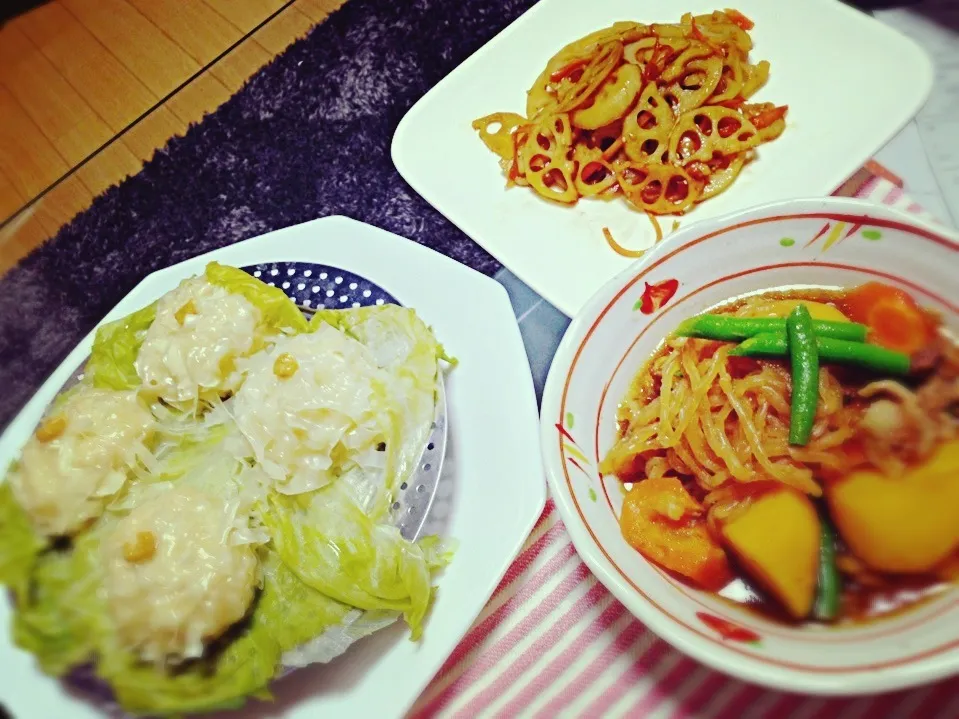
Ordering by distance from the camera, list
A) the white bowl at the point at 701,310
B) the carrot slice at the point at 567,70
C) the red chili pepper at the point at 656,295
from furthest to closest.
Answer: the carrot slice at the point at 567,70 < the red chili pepper at the point at 656,295 < the white bowl at the point at 701,310

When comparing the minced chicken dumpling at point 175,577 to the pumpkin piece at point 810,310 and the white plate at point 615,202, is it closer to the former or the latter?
the white plate at point 615,202

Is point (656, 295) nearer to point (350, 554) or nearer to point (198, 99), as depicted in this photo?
point (350, 554)

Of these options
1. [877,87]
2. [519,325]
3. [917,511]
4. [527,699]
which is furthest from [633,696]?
[877,87]

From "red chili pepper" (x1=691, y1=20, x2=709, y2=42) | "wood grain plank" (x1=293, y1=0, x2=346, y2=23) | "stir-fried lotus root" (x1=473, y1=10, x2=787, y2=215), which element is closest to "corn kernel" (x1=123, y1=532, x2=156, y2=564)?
"stir-fried lotus root" (x1=473, y1=10, x2=787, y2=215)

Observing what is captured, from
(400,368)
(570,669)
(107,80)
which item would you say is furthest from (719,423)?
(107,80)

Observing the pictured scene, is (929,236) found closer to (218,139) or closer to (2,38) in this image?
(218,139)

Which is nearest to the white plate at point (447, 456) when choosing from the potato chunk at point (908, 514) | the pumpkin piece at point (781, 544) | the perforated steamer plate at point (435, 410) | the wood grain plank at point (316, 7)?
the perforated steamer plate at point (435, 410)

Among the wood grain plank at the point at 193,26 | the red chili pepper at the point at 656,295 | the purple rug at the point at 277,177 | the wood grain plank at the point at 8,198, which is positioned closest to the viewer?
the red chili pepper at the point at 656,295
